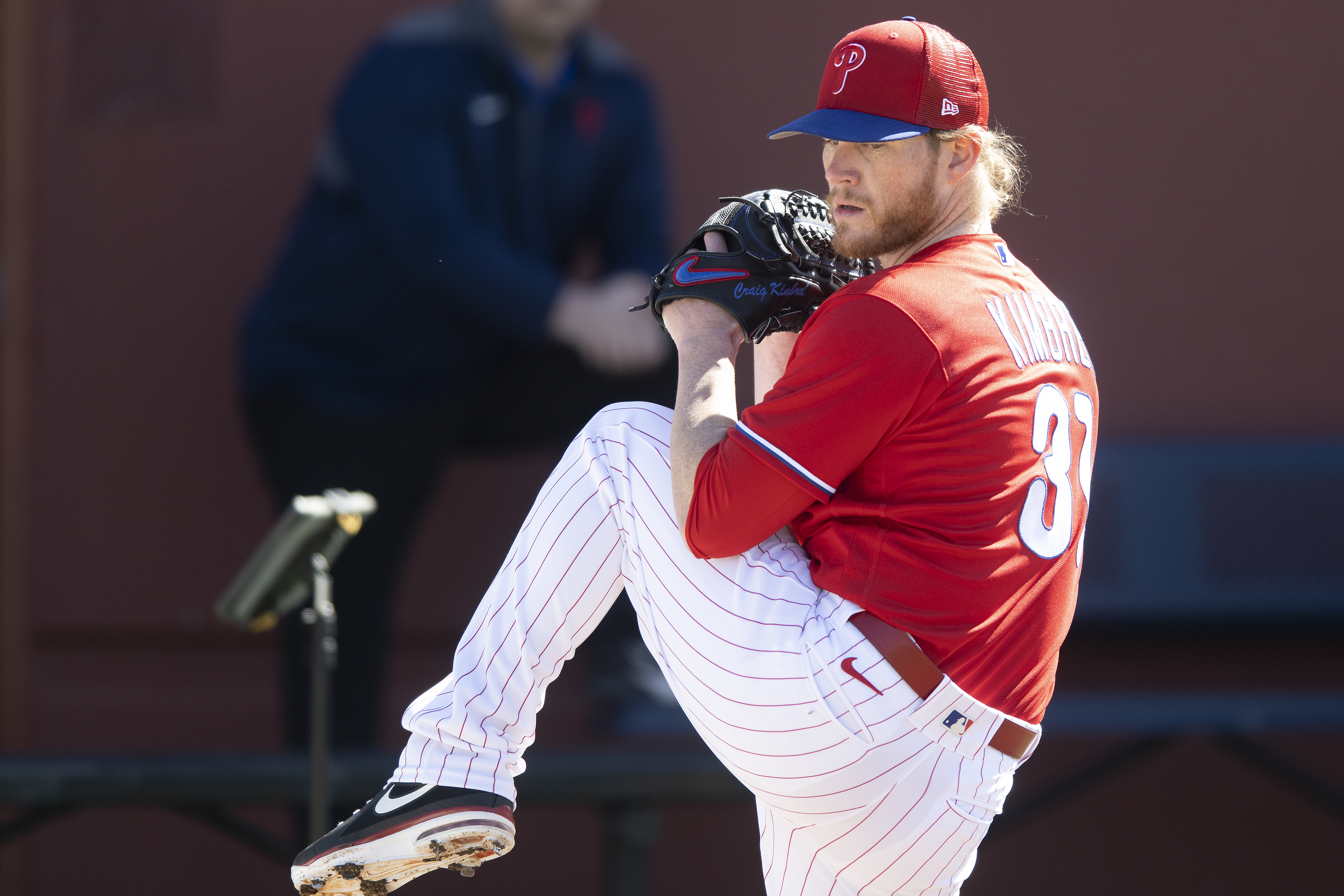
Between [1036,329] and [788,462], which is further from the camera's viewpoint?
[1036,329]

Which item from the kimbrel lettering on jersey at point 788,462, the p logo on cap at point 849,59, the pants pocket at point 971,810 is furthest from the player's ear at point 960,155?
the pants pocket at point 971,810

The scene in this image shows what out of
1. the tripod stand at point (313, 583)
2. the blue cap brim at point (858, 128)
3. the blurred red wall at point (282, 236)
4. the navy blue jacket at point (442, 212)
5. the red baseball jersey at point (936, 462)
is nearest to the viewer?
the red baseball jersey at point (936, 462)

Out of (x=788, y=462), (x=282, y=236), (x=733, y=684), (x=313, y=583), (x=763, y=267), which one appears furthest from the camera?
(x=282, y=236)

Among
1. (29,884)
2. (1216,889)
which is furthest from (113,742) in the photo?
(1216,889)

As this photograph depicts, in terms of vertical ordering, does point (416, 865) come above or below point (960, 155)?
below

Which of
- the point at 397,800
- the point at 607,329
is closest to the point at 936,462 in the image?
the point at 397,800

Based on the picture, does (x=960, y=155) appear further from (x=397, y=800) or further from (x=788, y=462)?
(x=397, y=800)

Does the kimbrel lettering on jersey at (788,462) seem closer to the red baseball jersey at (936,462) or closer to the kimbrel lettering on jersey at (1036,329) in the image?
the red baseball jersey at (936,462)

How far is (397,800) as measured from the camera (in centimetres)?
188

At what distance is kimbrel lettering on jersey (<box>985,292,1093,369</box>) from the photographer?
5.74 feet

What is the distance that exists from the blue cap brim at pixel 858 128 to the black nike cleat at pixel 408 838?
90 cm

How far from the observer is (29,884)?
371 centimetres

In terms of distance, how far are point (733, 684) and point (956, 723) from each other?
0.86 feet

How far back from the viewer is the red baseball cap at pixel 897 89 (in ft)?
5.90
